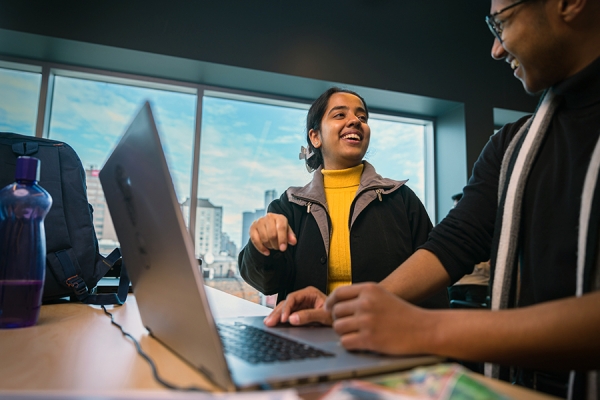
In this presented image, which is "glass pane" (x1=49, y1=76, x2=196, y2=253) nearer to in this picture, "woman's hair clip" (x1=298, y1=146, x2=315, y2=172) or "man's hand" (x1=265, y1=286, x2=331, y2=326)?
"woman's hair clip" (x1=298, y1=146, x2=315, y2=172)

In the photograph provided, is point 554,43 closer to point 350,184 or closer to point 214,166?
point 350,184

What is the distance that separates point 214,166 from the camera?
3.18 metres

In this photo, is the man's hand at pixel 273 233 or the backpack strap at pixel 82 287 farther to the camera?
the backpack strap at pixel 82 287

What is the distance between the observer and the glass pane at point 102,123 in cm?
291

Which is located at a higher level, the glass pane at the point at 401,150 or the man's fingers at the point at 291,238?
the glass pane at the point at 401,150

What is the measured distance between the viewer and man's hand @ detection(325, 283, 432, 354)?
0.53m

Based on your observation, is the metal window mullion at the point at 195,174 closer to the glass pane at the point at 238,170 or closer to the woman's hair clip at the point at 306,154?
the glass pane at the point at 238,170

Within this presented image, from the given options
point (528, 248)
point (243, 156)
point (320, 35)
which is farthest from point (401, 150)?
point (528, 248)

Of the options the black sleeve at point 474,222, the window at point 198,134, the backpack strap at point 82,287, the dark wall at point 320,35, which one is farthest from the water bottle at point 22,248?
the dark wall at point 320,35

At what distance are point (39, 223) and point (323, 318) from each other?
0.61 m

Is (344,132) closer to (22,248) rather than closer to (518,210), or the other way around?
(518,210)

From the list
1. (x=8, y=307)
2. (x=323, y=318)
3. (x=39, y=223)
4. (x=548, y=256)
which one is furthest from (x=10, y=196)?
(x=548, y=256)

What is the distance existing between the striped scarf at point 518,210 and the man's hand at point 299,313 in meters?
0.36

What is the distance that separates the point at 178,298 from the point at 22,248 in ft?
1.62
